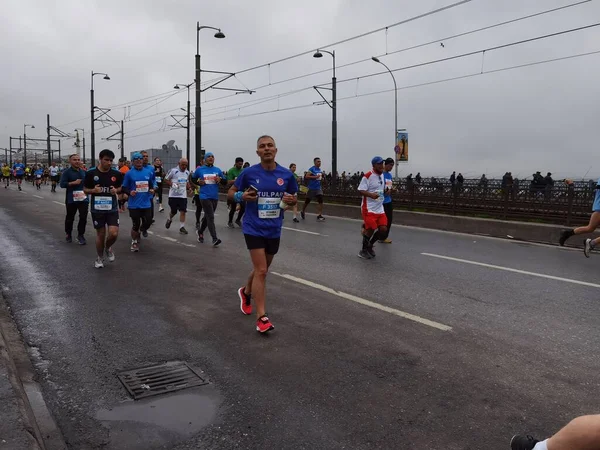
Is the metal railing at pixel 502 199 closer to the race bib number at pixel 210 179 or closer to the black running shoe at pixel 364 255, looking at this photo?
the black running shoe at pixel 364 255

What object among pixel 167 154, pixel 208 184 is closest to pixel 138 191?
pixel 208 184

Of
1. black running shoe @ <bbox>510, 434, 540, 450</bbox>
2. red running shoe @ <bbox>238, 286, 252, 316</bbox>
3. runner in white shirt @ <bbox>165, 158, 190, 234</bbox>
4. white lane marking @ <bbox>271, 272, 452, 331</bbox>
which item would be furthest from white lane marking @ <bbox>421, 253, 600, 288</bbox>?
runner in white shirt @ <bbox>165, 158, 190, 234</bbox>

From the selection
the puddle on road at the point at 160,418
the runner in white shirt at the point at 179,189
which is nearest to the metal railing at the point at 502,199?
the runner in white shirt at the point at 179,189

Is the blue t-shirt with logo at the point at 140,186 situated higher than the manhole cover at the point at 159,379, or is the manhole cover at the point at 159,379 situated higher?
the blue t-shirt with logo at the point at 140,186

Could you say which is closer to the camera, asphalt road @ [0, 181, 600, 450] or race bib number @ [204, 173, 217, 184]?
asphalt road @ [0, 181, 600, 450]

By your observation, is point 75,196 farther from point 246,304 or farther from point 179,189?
point 246,304

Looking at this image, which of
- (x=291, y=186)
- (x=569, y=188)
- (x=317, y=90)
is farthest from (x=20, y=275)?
(x=317, y=90)

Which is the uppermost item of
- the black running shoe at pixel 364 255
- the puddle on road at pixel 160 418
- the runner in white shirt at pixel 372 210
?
the runner in white shirt at pixel 372 210

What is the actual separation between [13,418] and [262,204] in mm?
2858

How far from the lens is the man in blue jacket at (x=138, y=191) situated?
32.8 feet

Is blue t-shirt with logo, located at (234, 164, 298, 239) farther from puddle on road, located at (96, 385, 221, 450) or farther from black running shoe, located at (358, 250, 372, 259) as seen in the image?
black running shoe, located at (358, 250, 372, 259)

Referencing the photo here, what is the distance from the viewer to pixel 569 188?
1307 cm

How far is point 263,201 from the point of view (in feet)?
17.2

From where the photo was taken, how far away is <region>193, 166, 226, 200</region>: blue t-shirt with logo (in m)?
11.0
